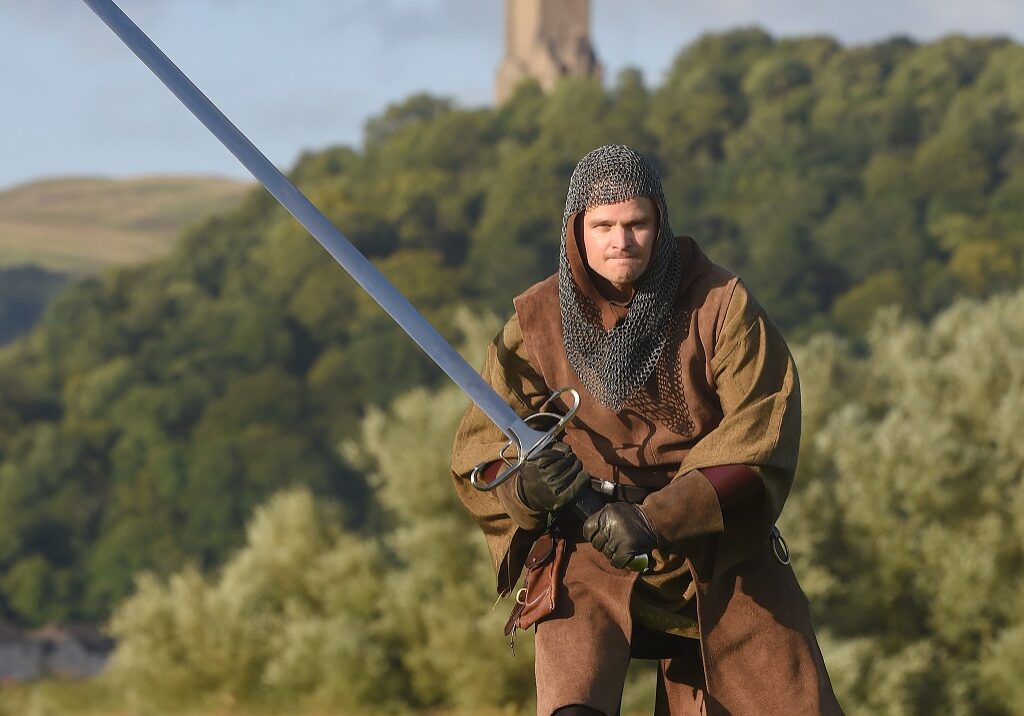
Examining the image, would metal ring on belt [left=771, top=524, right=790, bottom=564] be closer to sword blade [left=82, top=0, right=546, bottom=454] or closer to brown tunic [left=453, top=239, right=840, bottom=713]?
brown tunic [left=453, top=239, right=840, bottom=713]

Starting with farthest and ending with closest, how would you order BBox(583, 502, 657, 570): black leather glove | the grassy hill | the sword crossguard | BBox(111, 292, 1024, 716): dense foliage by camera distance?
the grassy hill, BBox(111, 292, 1024, 716): dense foliage, the sword crossguard, BBox(583, 502, 657, 570): black leather glove

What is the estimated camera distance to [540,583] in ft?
15.7

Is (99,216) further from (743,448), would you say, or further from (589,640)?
(743,448)

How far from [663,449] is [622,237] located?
21.7 inches

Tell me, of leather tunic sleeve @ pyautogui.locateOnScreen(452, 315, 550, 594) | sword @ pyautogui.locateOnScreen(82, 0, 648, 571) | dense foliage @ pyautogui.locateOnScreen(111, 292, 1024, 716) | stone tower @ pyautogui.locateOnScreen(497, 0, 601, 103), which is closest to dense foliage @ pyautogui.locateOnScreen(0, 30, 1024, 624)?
dense foliage @ pyautogui.locateOnScreen(111, 292, 1024, 716)

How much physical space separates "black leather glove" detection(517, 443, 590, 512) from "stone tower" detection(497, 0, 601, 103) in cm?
11804

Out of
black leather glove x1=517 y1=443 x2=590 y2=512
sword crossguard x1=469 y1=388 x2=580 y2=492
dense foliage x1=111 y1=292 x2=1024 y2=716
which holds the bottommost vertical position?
dense foliage x1=111 y1=292 x2=1024 y2=716

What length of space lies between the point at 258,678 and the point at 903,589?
7010 mm

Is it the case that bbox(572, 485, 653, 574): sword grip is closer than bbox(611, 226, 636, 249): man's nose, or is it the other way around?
bbox(572, 485, 653, 574): sword grip

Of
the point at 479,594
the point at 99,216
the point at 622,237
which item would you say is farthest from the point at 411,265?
the point at 99,216

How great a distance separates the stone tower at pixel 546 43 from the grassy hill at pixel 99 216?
20.2m

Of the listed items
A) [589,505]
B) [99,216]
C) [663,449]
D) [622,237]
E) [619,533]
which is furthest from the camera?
[99,216]

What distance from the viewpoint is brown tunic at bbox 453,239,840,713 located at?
457 cm

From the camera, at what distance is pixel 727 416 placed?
15.2ft
